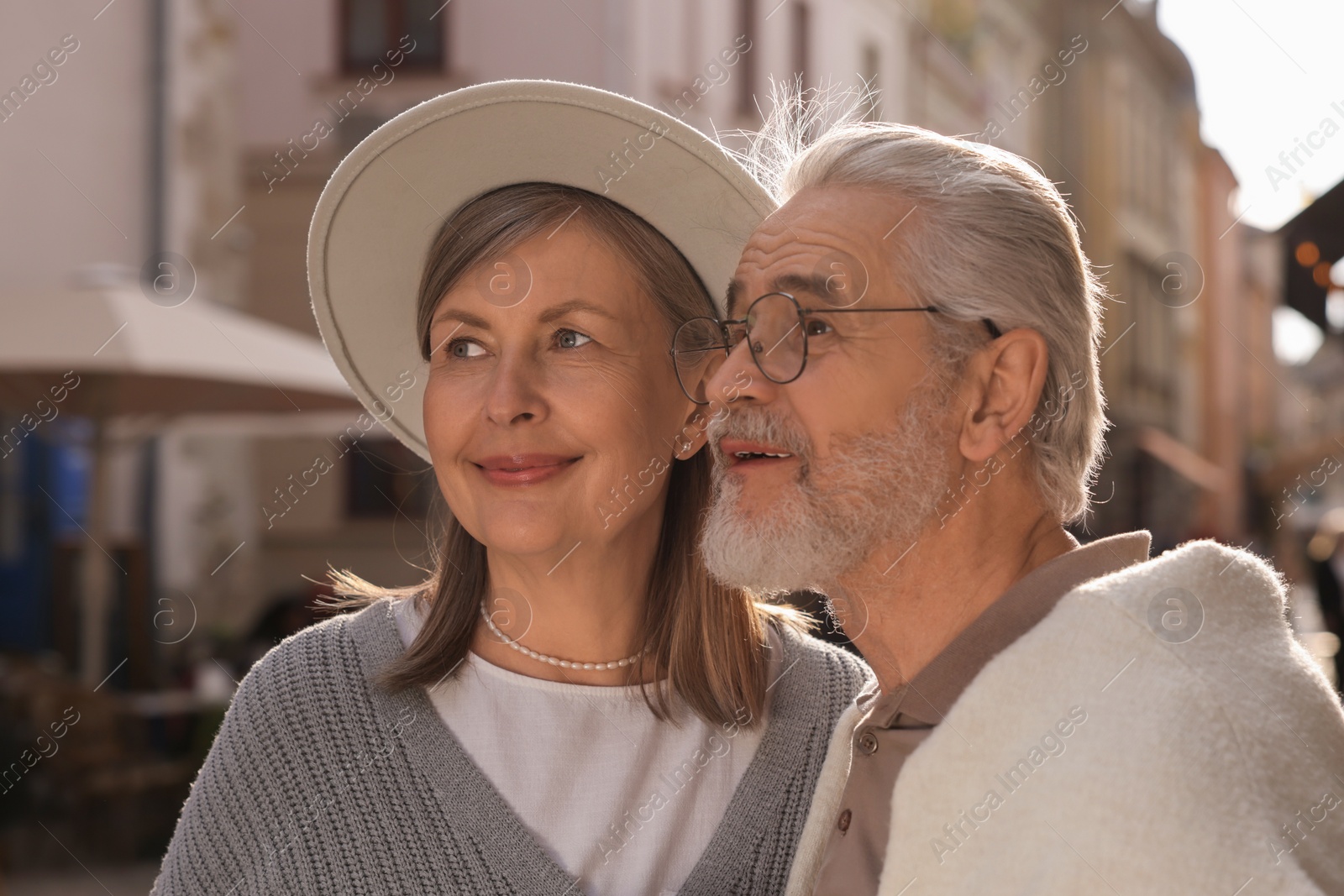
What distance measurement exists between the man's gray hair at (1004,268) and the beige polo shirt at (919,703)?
0.60 ft

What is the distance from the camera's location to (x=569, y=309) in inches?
85.7

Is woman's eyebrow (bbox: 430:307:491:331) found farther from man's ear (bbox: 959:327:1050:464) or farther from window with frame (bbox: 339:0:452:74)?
window with frame (bbox: 339:0:452:74)

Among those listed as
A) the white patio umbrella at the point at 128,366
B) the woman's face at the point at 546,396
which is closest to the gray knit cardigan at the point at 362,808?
the woman's face at the point at 546,396

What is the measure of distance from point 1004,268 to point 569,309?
692 mm

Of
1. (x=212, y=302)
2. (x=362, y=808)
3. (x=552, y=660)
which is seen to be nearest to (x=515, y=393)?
(x=552, y=660)

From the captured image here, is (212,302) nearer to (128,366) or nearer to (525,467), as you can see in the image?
(128,366)

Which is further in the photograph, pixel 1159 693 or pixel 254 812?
pixel 254 812

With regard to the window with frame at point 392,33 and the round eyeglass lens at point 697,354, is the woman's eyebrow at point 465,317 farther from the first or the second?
the window with frame at point 392,33

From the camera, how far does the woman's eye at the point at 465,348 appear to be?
2215mm

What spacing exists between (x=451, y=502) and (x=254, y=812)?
556 millimetres

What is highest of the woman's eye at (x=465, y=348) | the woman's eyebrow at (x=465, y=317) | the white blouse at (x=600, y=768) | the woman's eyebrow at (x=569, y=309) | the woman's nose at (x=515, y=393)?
the woman's eyebrow at (x=465, y=317)

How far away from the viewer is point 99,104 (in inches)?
→ 382

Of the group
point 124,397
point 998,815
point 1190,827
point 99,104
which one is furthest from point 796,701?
point 99,104

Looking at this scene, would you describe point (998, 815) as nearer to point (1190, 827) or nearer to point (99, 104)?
point (1190, 827)
